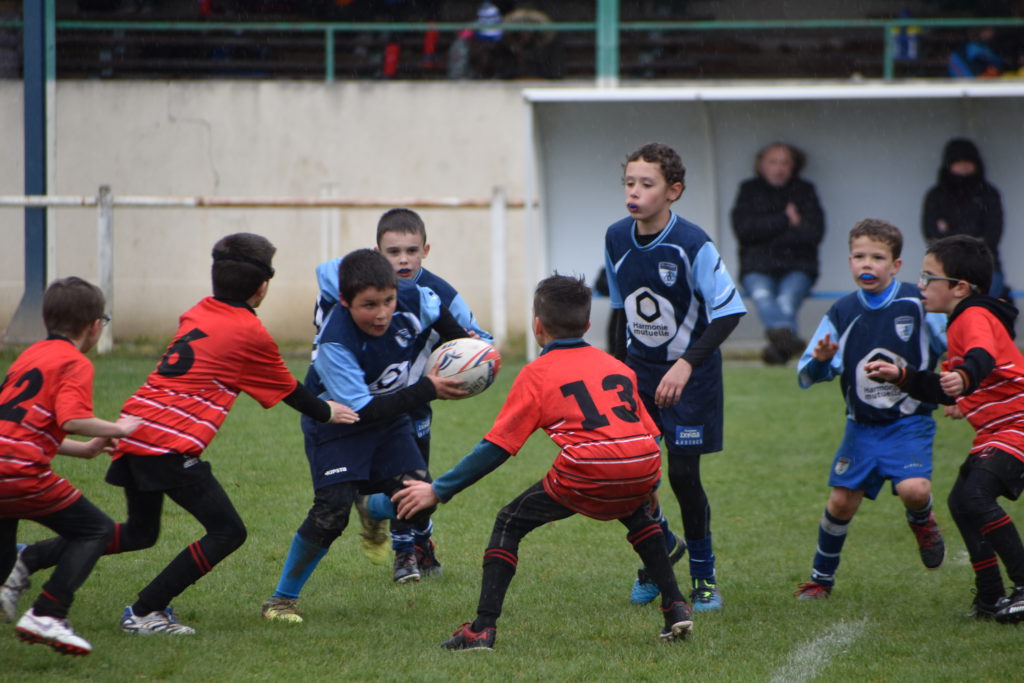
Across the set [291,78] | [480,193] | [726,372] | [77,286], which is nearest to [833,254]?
[726,372]

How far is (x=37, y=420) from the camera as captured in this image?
395cm

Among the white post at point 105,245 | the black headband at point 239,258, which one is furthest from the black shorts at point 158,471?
the white post at point 105,245

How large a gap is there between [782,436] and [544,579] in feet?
12.5

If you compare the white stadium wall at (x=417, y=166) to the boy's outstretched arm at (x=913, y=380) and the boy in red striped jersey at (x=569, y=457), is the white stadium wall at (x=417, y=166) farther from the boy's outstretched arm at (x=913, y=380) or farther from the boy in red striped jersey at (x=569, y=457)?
the boy in red striped jersey at (x=569, y=457)

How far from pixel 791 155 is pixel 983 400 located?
8.11 m

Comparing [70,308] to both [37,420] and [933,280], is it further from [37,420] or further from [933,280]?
[933,280]

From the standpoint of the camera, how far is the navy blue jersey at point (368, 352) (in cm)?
447

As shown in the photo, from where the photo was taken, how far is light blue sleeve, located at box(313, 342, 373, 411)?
4453mm

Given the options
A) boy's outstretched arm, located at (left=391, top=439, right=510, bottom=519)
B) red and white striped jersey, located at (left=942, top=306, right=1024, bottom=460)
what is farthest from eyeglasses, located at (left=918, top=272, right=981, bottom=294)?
boy's outstretched arm, located at (left=391, top=439, right=510, bottom=519)

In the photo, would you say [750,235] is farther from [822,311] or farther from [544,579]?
[544,579]

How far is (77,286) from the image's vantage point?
161 inches

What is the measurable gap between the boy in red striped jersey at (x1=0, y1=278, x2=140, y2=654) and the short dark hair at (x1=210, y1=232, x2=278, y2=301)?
44 centimetres

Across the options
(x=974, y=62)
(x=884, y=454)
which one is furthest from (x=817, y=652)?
(x=974, y=62)

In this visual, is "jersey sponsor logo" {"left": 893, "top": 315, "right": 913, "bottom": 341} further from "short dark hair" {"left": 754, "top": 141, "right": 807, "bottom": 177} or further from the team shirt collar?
"short dark hair" {"left": 754, "top": 141, "right": 807, "bottom": 177}
